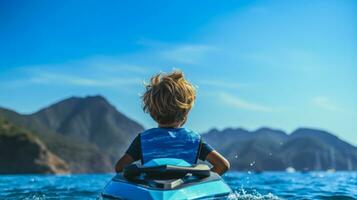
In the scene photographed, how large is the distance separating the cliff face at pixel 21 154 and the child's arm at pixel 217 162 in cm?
16001

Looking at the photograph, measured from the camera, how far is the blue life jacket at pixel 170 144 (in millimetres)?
5656

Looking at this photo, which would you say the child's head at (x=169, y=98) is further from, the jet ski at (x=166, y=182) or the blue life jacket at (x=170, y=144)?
the jet ski at (x=166, y=182)

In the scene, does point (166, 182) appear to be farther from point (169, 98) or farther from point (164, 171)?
point (169, 98)

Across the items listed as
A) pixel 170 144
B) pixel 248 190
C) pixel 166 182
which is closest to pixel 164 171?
pixel 166 182

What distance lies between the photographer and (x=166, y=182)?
5035 mm

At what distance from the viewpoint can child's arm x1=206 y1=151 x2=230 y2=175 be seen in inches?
230

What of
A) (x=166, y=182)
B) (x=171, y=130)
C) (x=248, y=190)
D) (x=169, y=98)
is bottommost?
(x=248, y=190)

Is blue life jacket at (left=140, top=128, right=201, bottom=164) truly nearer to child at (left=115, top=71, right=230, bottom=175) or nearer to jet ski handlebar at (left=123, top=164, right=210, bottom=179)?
child at (left=115, top=71, right=230, bottom=175)

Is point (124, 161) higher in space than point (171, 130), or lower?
lower

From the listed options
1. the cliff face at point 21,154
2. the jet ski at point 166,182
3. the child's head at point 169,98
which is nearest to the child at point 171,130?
the child's head at point 169,98

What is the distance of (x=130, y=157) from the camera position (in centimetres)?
593

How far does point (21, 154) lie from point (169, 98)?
166356mm

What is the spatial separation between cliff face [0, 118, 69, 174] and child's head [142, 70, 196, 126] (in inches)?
6301

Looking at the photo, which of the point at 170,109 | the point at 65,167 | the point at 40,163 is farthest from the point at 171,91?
the point at 65,167
